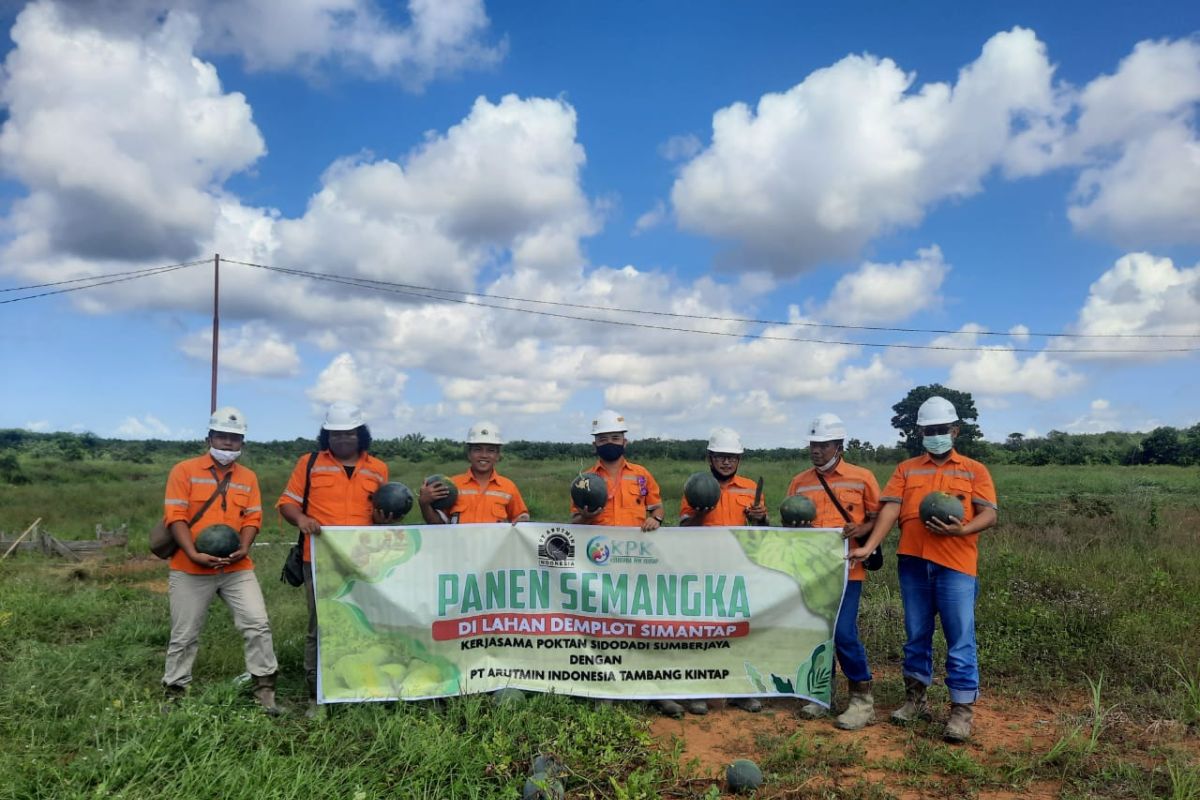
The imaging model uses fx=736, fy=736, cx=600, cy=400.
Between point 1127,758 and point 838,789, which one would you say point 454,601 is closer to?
point 838,789

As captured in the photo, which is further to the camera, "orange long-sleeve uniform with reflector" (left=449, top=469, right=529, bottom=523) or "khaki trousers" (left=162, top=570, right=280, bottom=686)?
"orange long-sleeve uniform with reflector" (left=449, top=469, right=529, bottom=523)

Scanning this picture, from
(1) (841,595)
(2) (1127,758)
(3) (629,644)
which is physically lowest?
(2) (1127,758)

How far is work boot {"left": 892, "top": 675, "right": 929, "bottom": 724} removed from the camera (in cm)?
561

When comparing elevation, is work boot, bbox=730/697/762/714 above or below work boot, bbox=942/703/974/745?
below

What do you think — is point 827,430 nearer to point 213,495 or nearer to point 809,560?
point 809,560

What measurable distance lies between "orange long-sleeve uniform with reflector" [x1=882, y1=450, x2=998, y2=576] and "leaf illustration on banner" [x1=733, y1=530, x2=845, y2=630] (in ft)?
1.72

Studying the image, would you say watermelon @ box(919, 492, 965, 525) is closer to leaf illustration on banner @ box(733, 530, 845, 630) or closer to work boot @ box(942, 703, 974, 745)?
leaf illustration on banner @ box(733, 530, 845, 630)

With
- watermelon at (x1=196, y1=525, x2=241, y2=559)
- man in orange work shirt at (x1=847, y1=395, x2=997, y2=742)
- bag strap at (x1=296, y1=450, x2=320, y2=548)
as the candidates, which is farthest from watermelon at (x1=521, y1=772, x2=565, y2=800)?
man in orange work shirt at (x1=847, y1=395, x2=997, y2=742)

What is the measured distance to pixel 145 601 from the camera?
9930 millimetres

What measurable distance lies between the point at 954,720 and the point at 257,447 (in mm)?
57585

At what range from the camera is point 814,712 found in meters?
5.75

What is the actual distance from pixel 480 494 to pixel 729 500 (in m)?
2.05

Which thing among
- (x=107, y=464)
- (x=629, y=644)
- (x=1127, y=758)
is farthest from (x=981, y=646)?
(x=107, y=464)

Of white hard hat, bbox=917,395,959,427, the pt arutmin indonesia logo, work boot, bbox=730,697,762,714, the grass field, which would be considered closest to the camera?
the grass field
